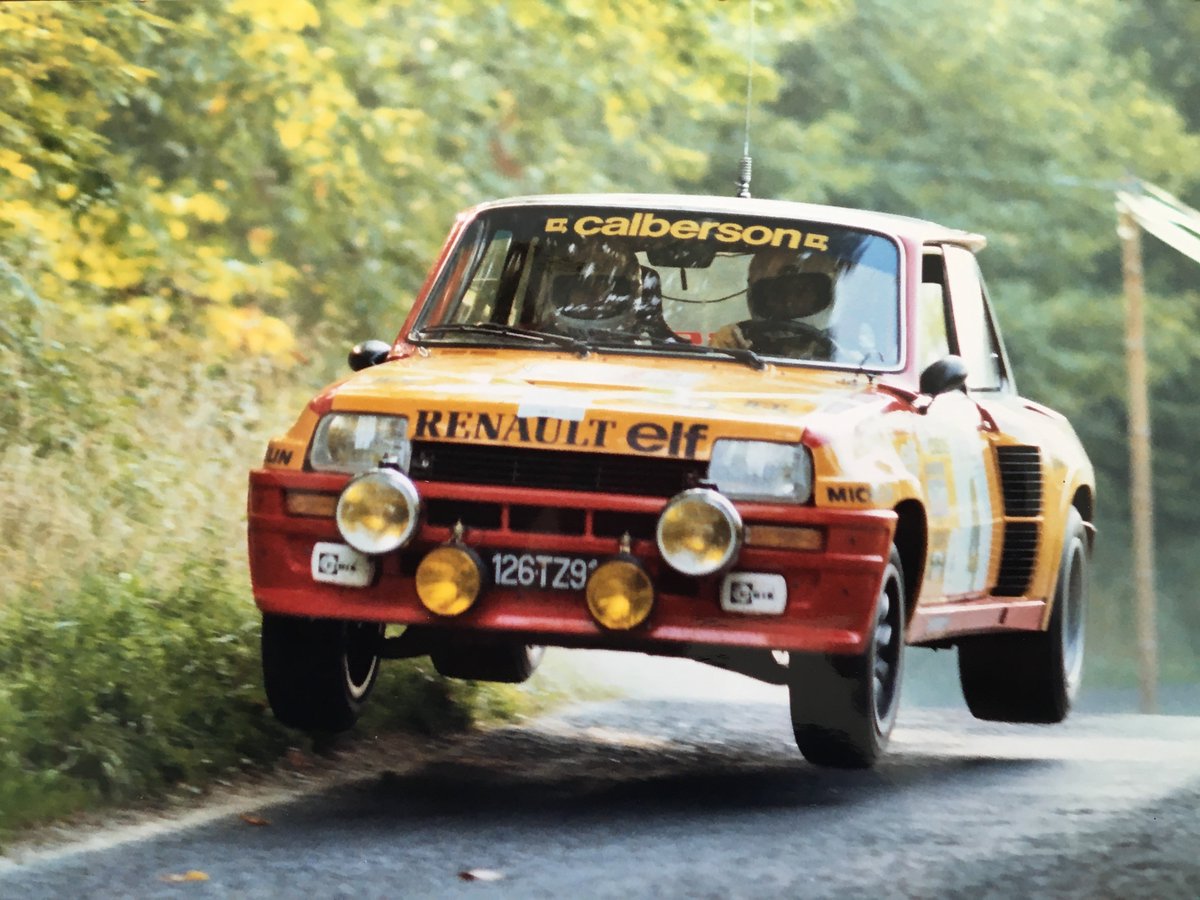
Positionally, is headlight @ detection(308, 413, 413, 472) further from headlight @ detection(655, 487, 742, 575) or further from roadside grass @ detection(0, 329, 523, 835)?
roadside grass @ detection(0, 329, 523, 835)

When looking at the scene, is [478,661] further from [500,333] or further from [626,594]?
[626,594]

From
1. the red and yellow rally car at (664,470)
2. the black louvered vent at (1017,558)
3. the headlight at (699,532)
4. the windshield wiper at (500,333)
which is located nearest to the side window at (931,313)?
the red and yellow rally car at (664,470)

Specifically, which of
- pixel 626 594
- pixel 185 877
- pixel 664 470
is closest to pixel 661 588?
pixel 626 594

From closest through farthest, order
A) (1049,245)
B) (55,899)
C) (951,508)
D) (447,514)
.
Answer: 1. (55,899)
2. (447,514)
3. (951,508)
4. (1049,245)

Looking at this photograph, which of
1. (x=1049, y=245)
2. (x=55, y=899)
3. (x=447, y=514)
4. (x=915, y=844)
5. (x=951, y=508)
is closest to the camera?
Result: (x=55, y=899)

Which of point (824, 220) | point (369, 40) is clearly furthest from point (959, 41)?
point (824, 220)

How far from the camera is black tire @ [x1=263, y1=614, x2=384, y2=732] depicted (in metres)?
8.36

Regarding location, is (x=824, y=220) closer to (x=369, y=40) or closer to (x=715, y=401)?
(x=715, y=401)

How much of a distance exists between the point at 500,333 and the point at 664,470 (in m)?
1.44

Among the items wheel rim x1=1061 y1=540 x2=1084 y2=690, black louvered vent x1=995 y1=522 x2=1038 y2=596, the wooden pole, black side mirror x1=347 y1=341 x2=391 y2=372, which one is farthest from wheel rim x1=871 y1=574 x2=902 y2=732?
the wooden pole

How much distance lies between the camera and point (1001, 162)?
42344mm

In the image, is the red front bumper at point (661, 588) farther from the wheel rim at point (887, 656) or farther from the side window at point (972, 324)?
the side window at point (972, 324)

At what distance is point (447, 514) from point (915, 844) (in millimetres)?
1722

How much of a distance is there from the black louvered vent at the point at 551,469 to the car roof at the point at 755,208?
5.51 ft
